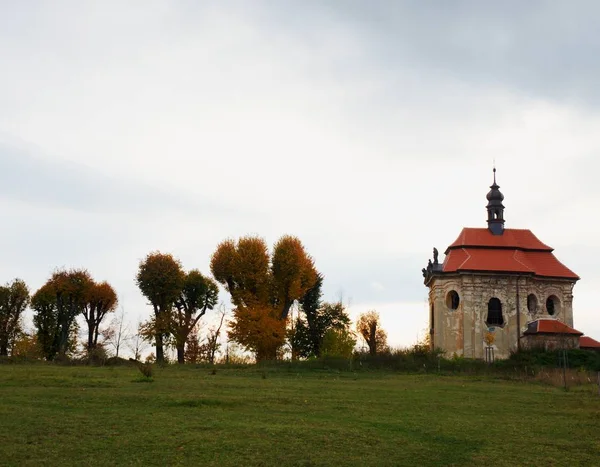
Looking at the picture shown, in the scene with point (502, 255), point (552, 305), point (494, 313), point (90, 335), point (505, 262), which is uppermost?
point (502, 255)

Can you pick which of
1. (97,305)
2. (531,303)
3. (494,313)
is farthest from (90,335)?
(531,303)

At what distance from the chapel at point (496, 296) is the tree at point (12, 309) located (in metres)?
36.9

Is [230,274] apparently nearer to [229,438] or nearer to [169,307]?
[169,307]

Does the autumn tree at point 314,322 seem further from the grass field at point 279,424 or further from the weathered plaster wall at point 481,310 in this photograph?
the grass field at point 279,424

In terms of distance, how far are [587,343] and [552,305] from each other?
5331 mm

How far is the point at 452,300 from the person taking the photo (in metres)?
64.8

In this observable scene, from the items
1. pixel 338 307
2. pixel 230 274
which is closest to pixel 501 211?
pixel 338 307

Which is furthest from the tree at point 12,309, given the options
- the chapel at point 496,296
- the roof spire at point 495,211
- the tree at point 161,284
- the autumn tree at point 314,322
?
the roof spire at point 495,211

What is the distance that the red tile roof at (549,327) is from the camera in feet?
197

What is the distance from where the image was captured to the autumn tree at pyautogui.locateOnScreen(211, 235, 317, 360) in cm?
6012

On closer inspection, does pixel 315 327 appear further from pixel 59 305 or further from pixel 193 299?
pixel 59 305

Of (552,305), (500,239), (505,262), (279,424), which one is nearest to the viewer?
(279,424)

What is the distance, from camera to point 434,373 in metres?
42.5

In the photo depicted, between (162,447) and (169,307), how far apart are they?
45607 mm
